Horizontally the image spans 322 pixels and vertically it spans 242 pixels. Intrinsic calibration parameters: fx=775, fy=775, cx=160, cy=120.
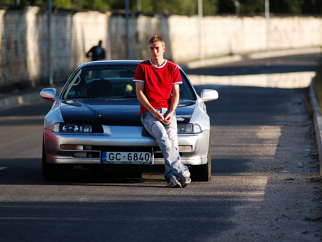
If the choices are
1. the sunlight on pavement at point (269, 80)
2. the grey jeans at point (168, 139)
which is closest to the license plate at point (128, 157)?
the grey jeans at point (168, 139)

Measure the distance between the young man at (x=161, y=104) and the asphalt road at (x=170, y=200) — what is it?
239mm

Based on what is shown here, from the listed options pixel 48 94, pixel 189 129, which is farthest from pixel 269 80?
pixel 189 129

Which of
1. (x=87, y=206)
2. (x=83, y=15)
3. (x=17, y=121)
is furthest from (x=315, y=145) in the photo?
(x=83, y=15)

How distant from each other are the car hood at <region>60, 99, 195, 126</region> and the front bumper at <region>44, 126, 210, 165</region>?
0.11 meters

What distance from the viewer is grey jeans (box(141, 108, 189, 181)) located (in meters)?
7.90

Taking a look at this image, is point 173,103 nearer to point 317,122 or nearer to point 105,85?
point 105,85

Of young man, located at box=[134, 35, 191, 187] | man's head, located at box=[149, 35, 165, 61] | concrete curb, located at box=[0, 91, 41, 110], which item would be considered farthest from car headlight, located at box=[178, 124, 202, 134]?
concrete curb, located at box=[0, 91, 41, 110]

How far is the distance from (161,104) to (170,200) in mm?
1164

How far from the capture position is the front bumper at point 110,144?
8.02 metres

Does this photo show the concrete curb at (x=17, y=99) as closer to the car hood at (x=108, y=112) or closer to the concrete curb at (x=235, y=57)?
the car hood at (x=108, y=112)

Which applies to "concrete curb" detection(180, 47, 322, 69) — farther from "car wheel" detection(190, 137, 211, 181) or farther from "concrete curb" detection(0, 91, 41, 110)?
"car wheel" detection(190, 137, 211, 181)

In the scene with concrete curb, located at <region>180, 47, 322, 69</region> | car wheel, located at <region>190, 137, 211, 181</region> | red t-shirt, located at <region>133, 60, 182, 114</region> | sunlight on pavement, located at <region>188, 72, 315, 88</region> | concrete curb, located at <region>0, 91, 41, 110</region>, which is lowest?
concrete curb, located at <region>180, 47, 322, 69</region>

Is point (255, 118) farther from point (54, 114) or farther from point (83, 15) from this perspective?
point (83, 15)

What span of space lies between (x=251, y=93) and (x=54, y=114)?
1641cm
